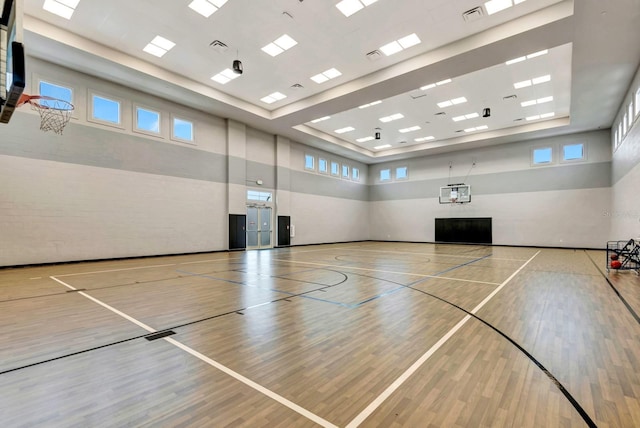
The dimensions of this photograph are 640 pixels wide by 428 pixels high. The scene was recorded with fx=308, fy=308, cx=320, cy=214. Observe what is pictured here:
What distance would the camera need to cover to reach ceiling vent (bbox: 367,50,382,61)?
891cm

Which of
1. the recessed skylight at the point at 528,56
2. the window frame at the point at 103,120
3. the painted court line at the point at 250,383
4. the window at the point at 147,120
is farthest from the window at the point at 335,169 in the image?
the painted court line at the point at 250,383

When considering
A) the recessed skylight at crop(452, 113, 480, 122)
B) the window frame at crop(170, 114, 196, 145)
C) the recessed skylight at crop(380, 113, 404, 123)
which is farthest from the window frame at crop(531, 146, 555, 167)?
the window frame at crop(170, 114, 196, 145)

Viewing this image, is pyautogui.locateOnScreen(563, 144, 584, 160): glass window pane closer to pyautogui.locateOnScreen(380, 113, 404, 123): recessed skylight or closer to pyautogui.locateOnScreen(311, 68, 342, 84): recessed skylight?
pyautogui.locateOnScreen(380, 113, 404, 123): recessed skylight

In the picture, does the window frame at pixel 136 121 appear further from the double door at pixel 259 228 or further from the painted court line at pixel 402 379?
the painted court line at pixel 402 379

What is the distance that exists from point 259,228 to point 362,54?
31.1 feet

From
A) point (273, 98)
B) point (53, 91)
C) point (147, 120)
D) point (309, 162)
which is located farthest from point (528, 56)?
point (53, 91)

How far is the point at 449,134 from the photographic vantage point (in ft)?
55.2

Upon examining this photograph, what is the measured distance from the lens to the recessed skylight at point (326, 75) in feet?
33.0

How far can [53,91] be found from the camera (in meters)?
9.24

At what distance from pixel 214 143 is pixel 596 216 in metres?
18.4

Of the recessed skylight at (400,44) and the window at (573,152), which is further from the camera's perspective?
the window at (573,152)

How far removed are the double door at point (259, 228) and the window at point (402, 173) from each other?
33.5ft

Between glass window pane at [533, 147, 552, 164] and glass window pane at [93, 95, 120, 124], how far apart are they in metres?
19.5

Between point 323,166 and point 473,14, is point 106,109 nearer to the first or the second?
point 473,14
